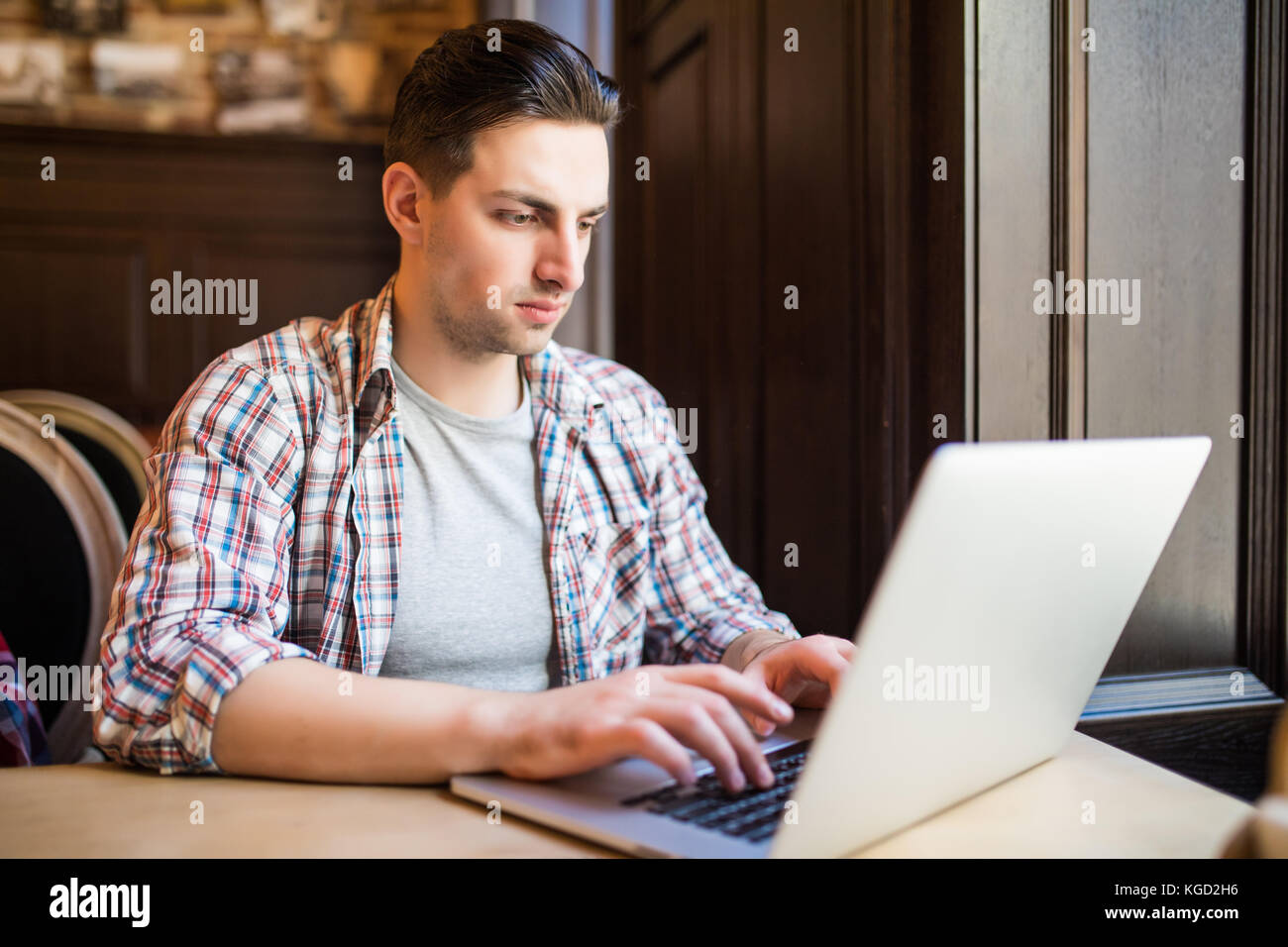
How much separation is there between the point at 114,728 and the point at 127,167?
295 centimetres

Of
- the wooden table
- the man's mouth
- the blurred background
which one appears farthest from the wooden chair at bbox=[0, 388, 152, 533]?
the wooden table

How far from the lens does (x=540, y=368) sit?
4.33ft

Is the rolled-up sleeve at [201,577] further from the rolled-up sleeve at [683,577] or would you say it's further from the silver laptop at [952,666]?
the rolled-up sleeve at [683,577]

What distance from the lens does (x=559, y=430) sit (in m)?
1.29

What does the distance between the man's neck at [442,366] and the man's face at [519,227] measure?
0.06 meters

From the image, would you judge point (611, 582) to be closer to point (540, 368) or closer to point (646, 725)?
point (540, 368)

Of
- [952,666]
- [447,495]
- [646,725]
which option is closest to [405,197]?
[447,495]

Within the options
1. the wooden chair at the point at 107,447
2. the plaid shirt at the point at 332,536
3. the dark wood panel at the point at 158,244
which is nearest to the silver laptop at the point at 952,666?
the plaid shirt at the point at 332,536

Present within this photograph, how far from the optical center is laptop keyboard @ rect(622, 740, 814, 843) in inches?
23.2

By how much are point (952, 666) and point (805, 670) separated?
12.0 inches

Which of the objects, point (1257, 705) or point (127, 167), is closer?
point (1257, 705)

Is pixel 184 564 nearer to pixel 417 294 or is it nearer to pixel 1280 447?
pixel 417 294

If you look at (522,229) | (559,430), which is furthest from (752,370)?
(522,229)

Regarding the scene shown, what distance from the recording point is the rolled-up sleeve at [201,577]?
2.51 feet
